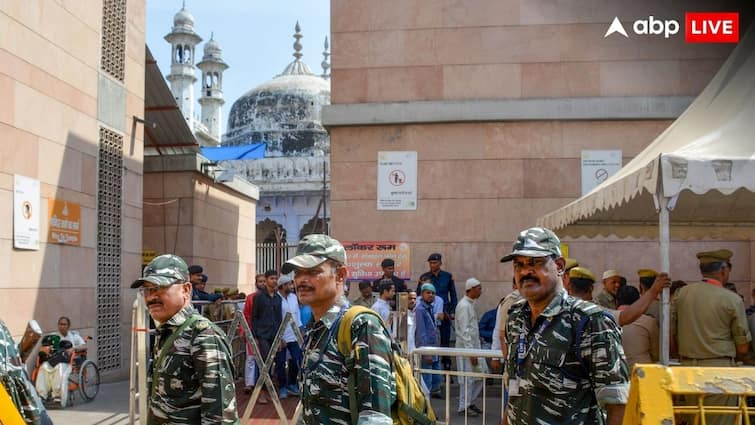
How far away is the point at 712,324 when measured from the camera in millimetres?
6027

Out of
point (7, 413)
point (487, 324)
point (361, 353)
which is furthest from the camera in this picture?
point (487, 324)

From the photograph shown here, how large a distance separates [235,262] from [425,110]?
427 inches

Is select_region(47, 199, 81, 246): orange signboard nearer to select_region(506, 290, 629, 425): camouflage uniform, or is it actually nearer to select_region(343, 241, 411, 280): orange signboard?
select_region(343, 241, 411, 280): orange signboard

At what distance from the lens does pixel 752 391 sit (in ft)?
7.36

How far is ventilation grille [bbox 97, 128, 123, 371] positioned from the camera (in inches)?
521

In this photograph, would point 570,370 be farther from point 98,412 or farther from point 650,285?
point 98,412

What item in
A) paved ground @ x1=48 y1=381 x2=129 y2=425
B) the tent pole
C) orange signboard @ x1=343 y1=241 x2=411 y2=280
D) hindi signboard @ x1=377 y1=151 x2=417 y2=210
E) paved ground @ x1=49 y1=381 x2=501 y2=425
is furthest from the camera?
hindi signboard @ x1=377 y1=151 x2=417 y2=210

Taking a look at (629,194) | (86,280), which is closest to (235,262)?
(86,280)

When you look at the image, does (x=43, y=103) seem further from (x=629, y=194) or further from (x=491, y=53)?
(x=629, y=194)

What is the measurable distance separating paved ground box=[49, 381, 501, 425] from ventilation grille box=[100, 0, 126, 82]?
19.3ft

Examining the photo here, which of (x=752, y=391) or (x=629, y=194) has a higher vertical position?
(x=629, y=194)

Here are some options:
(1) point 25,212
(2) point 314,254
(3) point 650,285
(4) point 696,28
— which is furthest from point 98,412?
(4) point 696,28

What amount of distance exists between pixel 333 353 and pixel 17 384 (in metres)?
1.82

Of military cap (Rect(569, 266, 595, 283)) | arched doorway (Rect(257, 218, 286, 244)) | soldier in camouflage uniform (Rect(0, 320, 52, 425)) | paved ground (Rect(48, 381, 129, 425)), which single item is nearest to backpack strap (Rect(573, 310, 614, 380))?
soldier in camouflage uniform (Rect(0, 320, 52, 425))
